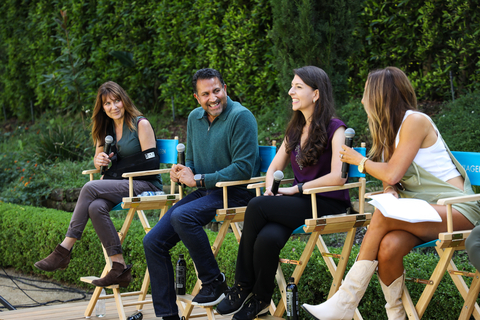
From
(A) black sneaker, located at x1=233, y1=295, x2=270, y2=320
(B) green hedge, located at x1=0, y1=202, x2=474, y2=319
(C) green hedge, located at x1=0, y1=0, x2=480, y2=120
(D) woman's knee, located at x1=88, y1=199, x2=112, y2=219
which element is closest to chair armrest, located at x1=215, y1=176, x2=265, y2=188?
(B) green hedge, located at x1=0, y1=202, x2=474, y2=319

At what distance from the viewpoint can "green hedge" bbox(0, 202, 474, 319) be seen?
288 centimetres

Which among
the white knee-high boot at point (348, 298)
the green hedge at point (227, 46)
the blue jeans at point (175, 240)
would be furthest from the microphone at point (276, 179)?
the green hedge at point (227, 46)

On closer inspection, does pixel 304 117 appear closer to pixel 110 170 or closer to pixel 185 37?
pixel 110 170

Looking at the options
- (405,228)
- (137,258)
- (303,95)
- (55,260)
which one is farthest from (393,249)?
(137,258)

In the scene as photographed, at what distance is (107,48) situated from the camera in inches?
352

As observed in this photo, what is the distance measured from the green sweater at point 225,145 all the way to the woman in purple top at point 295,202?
0.23 meters

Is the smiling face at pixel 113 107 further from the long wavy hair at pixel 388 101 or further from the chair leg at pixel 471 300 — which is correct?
the chair leg at pixel 471 300

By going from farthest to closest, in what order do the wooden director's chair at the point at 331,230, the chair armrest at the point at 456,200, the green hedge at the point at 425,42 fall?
the green hedge at the point at 425,42 < the wooden director's chair at the point at 331,230 < the chair armrest at the point at 456,200

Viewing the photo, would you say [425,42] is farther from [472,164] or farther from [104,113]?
[104,113]

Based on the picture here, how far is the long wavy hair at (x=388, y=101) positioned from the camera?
8.76ft

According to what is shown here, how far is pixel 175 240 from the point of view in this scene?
3260 mm

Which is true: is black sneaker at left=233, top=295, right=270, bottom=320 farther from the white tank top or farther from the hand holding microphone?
the hand holding microphone


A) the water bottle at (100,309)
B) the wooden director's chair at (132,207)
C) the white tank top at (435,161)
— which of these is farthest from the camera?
the water bottle at (100,309)

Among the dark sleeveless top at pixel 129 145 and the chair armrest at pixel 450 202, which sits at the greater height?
the dark sleeveless top at pixel 129 145
